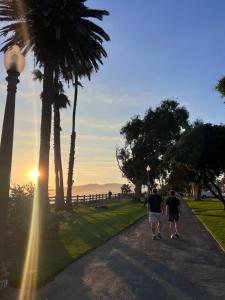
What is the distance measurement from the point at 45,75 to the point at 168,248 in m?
12.0

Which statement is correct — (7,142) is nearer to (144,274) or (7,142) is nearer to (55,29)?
(144,274)

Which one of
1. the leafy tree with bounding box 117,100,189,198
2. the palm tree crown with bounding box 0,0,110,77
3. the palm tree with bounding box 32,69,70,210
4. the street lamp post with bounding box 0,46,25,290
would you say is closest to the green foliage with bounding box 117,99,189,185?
the leafy tree with bounding box 117,100,189,198

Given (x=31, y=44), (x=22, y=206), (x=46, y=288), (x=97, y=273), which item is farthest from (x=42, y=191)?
(x=46, y=288)

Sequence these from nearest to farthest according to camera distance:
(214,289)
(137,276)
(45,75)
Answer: (214,289), (137,276), (45,75)

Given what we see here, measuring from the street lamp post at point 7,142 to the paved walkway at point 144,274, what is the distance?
930 mm

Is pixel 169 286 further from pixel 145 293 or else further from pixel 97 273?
pixel 97 273

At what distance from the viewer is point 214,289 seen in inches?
351

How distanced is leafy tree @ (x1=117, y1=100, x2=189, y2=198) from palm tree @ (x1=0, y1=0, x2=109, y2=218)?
43.5 metres

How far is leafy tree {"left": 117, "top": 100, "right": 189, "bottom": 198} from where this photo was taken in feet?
225

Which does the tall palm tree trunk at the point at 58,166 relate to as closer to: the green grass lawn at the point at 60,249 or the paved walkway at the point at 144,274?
the green grass lawn at the point at 60,249

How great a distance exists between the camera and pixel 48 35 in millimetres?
22516

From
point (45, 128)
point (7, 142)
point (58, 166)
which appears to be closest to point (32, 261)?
point (7, 142)

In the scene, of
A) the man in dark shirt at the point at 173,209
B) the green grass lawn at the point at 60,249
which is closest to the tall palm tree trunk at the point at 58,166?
the green grass lawn at the point at 60,249

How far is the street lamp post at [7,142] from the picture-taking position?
7.89 meters
